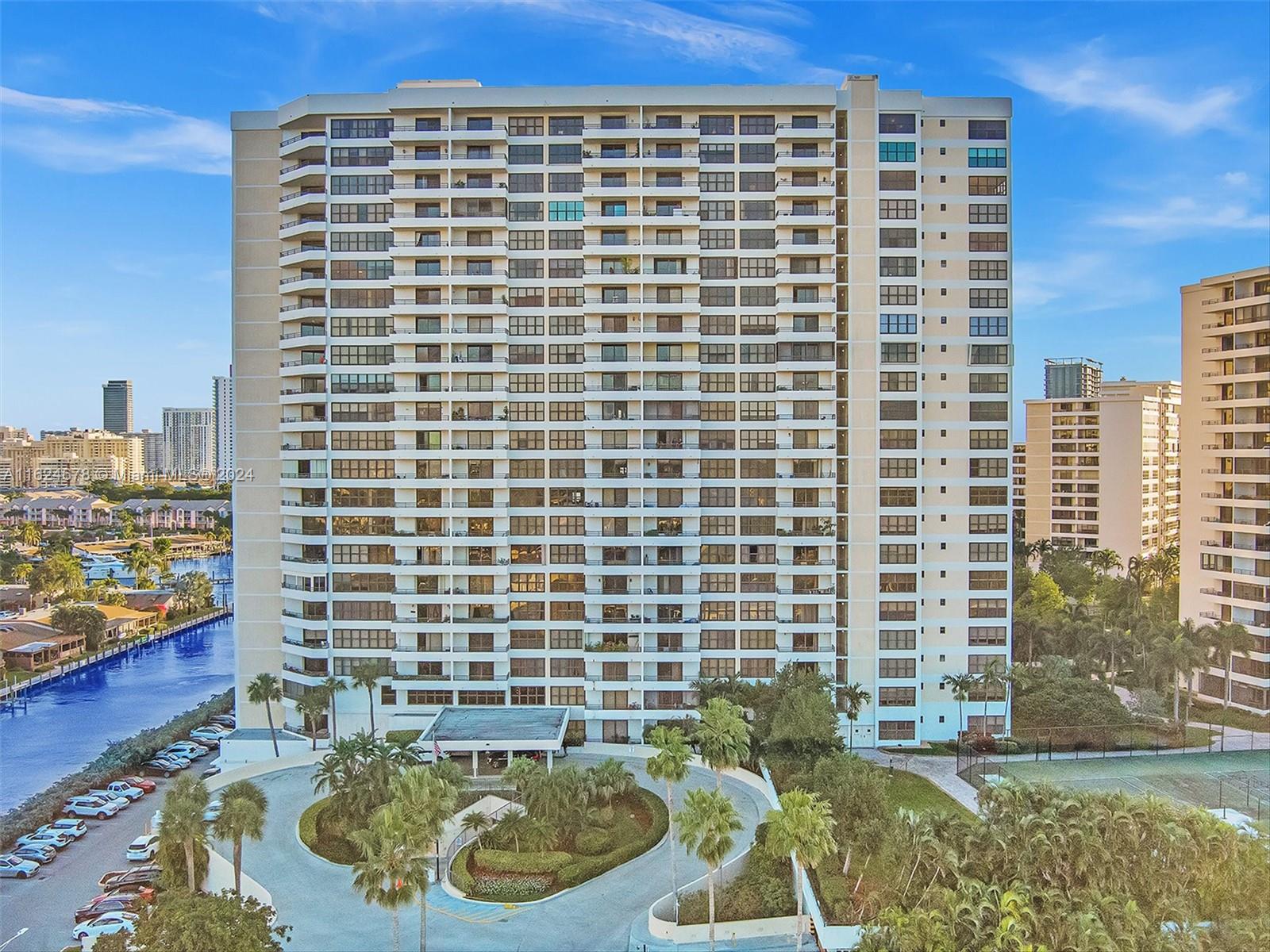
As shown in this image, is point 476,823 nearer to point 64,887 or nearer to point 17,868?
point 64,887

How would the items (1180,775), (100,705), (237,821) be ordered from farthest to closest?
(100,705) → (1180,775) → (237,821)

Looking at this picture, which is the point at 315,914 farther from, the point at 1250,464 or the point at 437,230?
the point at 1250,464

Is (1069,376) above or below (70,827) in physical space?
above

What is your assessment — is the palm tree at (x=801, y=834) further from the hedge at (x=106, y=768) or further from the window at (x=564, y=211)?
the hedge at (x=106, y=768)

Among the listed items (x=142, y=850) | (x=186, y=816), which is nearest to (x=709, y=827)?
(x=186, y=816)

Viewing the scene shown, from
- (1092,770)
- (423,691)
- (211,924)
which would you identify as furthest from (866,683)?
(211,924)

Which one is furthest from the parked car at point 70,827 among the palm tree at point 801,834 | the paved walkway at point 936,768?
the paved walkway at point 936,768
